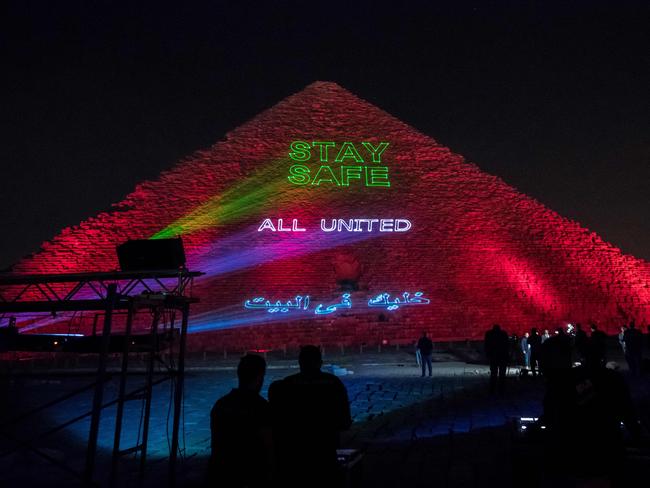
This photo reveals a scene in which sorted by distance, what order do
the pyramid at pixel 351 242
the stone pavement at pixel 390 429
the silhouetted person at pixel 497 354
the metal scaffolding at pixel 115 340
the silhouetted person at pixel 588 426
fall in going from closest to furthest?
the silhouetted person at pixel 588 426 → the metal scaffolding at pixel 115 340 → the stone pavement at pixel 390 429 → the silhouetted person at pixel 497 354 → the pyramid at pixel 351 242

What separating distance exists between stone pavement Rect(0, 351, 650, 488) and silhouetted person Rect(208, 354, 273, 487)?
1.17 m

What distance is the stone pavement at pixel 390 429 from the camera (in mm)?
3428

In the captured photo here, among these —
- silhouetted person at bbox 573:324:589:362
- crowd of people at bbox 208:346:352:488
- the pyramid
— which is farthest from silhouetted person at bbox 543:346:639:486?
the pyramid

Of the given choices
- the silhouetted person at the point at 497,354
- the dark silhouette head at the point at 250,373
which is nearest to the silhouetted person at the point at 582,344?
the silhouetted person at the point at 497,354

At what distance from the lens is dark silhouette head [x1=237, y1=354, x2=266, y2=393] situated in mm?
1926

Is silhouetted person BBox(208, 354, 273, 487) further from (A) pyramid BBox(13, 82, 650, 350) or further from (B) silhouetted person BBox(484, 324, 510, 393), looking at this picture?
(A) pyramid BBox(13, 82, 650, 350)

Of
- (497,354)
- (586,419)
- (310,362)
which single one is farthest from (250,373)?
(497,354)

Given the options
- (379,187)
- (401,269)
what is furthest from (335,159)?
(401,269)

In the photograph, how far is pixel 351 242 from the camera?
61.4 feet

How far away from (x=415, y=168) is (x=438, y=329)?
280 inches

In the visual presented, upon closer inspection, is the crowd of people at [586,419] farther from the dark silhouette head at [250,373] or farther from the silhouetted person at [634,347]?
the silhouetted person at [634,347]

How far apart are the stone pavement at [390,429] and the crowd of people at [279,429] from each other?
45.1 inches

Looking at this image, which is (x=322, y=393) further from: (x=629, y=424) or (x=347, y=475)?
(x=629, y=424)

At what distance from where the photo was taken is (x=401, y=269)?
18.3 meters
